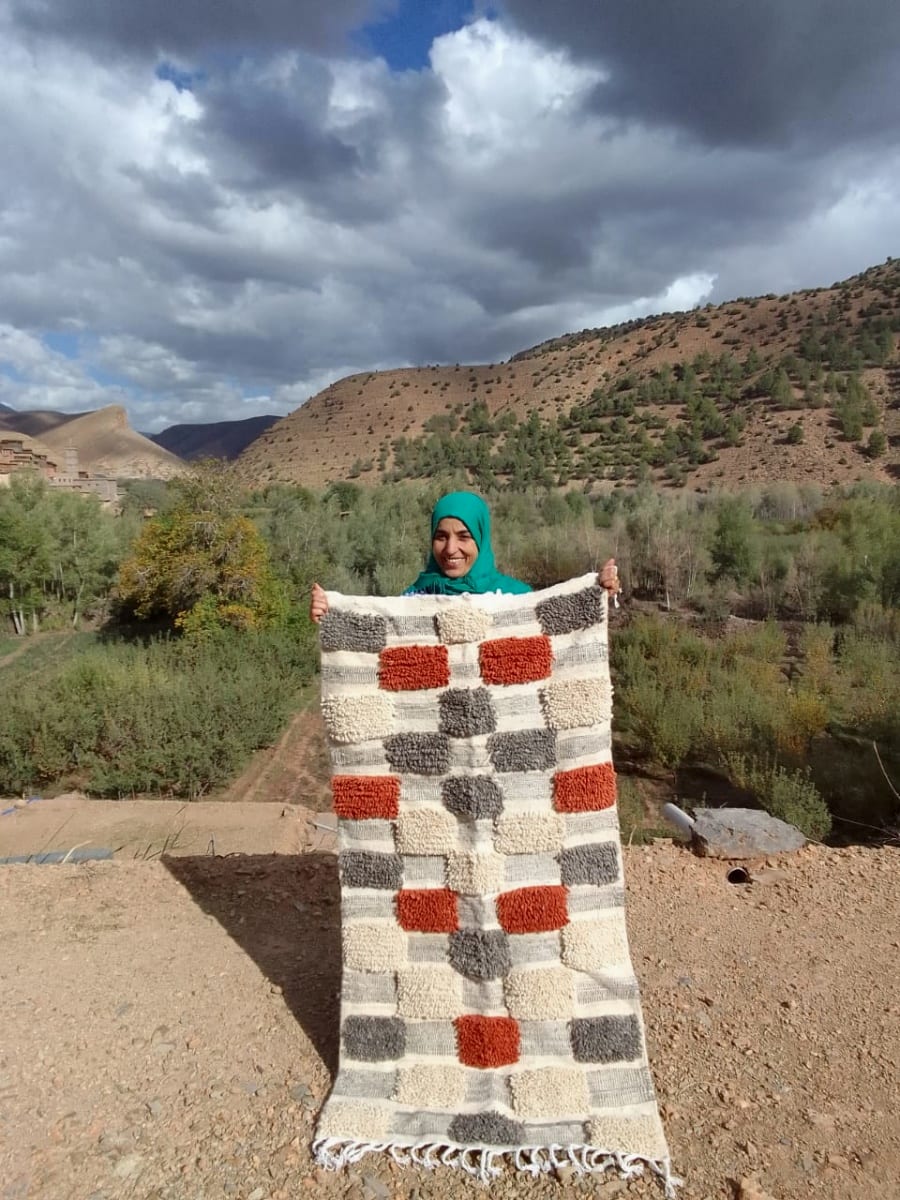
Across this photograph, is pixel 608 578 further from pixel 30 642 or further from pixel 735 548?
pixel 30 642

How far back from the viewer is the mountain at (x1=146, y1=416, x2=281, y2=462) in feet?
443

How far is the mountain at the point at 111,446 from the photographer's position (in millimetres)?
85500

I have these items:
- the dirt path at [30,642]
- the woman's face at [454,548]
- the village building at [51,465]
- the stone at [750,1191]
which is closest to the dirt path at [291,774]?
the woman's face at [454,548]

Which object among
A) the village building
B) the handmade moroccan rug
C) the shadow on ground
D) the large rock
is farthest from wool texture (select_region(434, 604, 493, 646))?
the village building

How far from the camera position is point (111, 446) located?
9188 centimetres

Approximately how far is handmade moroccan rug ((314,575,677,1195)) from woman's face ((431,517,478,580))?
0.92 feet

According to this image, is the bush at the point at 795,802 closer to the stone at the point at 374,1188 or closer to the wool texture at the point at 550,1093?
the wool texture at the point at 550,1093

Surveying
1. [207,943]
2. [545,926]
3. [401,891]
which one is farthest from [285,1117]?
[207,943]

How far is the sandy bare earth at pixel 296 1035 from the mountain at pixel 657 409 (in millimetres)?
31357

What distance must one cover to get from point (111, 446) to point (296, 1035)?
101 m

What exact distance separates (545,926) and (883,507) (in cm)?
2048

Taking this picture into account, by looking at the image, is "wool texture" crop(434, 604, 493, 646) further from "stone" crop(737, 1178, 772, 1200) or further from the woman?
"stone" crop(737, 1178, 772, 1200)

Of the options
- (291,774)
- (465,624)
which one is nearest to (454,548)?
(465,624)

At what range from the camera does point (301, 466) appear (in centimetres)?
5662
